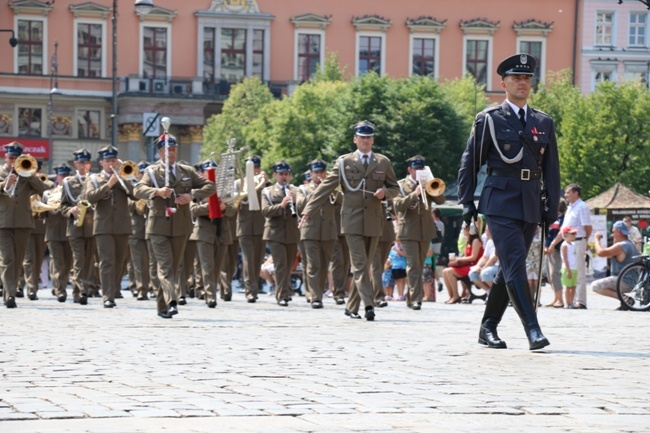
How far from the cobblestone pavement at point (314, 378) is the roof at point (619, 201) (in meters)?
25.7

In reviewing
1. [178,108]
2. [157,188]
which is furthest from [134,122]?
[157,188]

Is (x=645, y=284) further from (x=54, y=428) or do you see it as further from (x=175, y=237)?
(x=54, y=428)

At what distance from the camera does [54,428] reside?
7.04 m

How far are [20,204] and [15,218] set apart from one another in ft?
0.63

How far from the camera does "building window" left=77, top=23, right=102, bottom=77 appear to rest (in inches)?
3270

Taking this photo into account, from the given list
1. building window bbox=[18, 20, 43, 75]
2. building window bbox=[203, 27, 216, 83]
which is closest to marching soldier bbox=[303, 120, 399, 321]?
building window bbox=[18, 20, 43, 75]

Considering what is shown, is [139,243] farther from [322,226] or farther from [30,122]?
[30,122]

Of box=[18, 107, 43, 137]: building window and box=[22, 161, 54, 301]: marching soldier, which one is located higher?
box=[18, 107, 43, 137]: building window

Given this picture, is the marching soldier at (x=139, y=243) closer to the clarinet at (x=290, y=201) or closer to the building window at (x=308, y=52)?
the clarinet at (x=290, y=201)

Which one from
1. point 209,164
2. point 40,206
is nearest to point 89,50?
point 40,206

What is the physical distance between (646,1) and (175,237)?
5.43 m

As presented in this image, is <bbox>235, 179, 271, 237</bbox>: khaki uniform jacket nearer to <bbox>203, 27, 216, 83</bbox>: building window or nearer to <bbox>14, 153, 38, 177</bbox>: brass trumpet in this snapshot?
<bbox>14, 153, 38, 177</bbox>: brass trumpet

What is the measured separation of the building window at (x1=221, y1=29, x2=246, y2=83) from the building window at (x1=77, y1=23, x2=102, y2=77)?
21.1 ft

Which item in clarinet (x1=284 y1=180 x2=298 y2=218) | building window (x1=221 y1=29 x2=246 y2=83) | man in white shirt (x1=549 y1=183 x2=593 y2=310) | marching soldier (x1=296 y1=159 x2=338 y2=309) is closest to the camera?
marching soldier (x1=296 y1=159 x2=338 y2=309)
